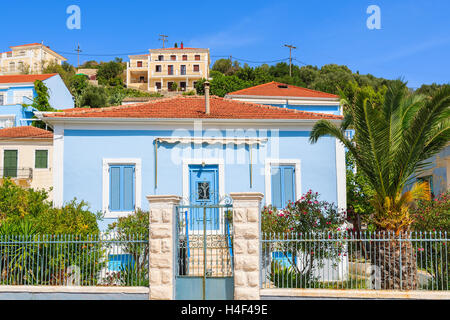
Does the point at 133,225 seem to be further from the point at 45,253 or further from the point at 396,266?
the point at 396,266

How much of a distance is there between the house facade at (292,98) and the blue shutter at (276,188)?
1466cm

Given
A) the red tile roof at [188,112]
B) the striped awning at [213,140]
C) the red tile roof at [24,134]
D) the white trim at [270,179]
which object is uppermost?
the red tile roof at [24,134]

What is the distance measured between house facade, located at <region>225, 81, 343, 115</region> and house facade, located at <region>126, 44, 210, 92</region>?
42865 millimetres

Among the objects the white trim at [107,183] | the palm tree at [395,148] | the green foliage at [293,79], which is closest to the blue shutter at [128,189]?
the white trim at [107,183]

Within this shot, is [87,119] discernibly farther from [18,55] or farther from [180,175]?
[18,55]

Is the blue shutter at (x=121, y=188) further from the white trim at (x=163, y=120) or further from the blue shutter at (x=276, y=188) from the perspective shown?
the blue shutter at (x=276, y=188)

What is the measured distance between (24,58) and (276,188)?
7371 cm

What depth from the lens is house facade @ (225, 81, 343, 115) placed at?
28.7 m

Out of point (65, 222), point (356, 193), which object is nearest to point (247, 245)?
point (65, 222)

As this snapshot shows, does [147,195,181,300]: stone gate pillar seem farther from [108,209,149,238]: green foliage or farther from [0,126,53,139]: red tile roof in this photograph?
[0,126,53,139]: red tile roof

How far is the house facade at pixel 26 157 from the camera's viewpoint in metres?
28.4

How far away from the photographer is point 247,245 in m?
8.52
